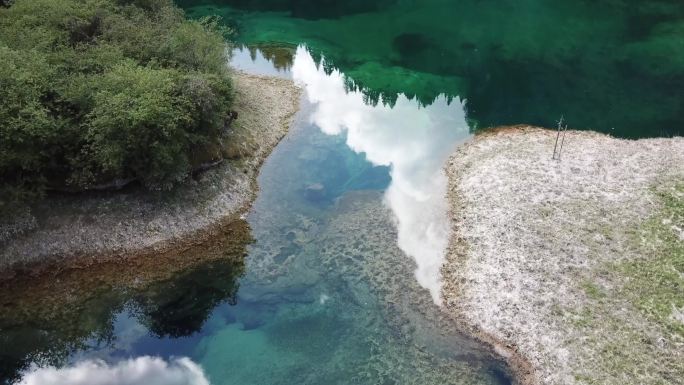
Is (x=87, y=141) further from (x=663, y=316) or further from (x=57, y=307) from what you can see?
(x=663, y=316)

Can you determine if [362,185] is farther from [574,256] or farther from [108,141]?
[108,141]

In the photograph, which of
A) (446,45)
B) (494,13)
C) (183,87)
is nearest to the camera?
(183,87)

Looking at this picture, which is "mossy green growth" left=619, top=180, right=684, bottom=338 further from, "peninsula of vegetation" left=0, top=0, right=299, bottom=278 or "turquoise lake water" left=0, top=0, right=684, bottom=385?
"peninsula of vegetation" left=0, top=0, right=299, bottom=278

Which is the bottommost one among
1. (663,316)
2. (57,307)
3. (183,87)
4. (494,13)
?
(57,307)

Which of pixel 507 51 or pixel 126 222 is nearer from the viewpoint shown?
pixel 126 222

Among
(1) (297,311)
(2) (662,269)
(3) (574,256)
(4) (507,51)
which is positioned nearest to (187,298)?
(1) (297,311)

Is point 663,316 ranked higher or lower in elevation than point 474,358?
higher

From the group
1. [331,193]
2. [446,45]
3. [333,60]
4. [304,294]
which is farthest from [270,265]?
[446,45]
